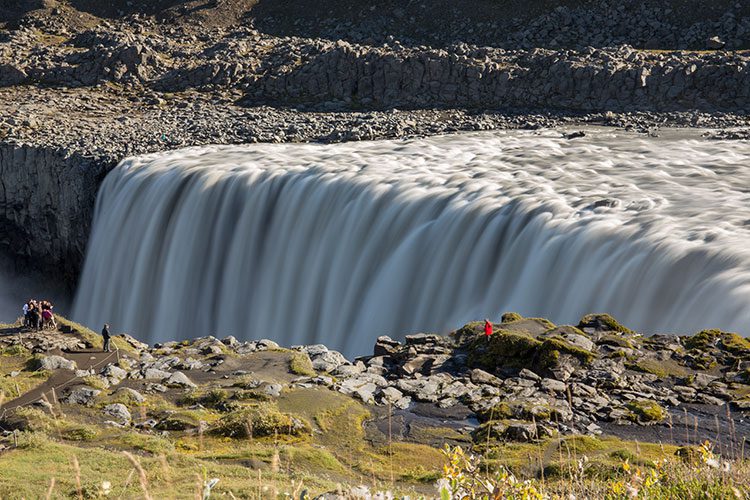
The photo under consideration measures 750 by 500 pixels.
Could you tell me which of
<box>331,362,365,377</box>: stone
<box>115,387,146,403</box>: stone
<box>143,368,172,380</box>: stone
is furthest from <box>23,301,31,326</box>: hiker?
<box>331,362,365,377</box>: stone

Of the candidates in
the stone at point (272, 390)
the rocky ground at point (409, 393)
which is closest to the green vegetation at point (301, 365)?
the rocky ground at point (409, 393)

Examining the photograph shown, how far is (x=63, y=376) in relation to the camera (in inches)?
851

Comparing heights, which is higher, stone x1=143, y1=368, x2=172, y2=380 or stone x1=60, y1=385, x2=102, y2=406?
stone x1=60, y1=385, x2=102, y2=406

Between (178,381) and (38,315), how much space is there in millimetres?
6349

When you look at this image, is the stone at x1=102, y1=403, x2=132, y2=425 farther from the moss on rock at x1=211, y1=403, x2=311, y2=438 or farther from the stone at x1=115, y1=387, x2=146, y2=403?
the moss on rock at x1=211, y1=403, x2=311, y2=438

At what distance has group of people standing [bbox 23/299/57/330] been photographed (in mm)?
24891

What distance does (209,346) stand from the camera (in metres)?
24.3

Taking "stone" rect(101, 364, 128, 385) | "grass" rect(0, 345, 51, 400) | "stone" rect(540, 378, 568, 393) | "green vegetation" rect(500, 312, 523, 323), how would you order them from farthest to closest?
"green vegetation" rect(500, 312, 523, 323)
"stone" rect(101, 364, 128, 385)
"grass" rect(0, 345, 51, 400)
"stone" rect(540, 378, 568, 393)

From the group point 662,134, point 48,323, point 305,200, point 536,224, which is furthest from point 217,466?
point 662,134

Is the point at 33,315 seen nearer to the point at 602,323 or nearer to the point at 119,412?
the point at 119,412

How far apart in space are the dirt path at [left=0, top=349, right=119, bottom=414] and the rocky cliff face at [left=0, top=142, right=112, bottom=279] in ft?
74.6

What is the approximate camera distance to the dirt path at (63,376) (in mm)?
19559

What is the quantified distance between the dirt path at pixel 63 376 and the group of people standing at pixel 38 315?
1630mm

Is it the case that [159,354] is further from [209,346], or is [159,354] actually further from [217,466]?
[217,466]
